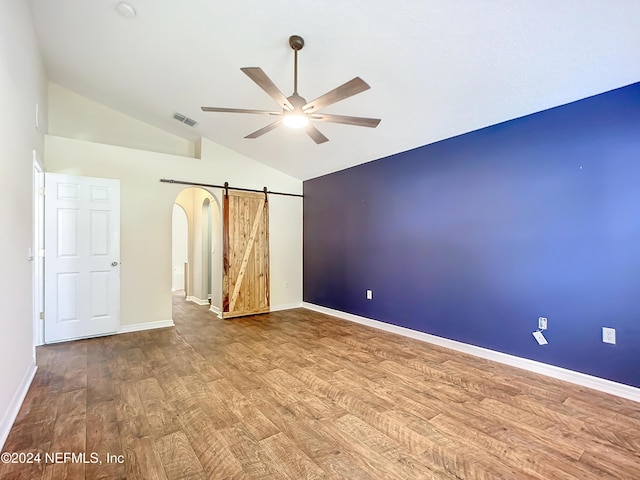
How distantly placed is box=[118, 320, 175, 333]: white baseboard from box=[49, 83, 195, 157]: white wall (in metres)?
2.75

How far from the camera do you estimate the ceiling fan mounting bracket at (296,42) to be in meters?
2.70

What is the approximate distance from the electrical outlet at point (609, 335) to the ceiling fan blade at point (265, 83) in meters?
3.35

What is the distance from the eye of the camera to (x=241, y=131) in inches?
183

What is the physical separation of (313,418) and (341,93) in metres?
2.39

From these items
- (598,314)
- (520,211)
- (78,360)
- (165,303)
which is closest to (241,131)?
(165,303)

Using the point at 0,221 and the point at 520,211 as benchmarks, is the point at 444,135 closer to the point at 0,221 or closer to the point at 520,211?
the point at 520,211

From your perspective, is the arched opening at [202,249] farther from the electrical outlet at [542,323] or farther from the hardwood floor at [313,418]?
the electrical outlet at [542,323]

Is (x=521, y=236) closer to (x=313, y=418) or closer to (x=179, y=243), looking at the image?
(x=313, y=418)

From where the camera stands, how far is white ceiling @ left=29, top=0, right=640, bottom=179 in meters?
2.26

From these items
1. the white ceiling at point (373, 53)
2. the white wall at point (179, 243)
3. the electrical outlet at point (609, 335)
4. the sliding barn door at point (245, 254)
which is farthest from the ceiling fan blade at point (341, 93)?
the white wall at point (179, 243)

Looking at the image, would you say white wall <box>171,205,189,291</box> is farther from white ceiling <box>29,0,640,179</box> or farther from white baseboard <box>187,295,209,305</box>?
white ceiling <box>29,0,640,179</box>

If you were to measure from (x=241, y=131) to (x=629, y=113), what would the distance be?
14.4 feet

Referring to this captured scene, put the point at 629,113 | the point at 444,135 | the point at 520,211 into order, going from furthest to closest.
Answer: the point at 444,135, the point at 520,211, the point at 629,113

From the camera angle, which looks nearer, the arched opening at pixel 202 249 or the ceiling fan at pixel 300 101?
the ceiling fan at pixel 300 101
